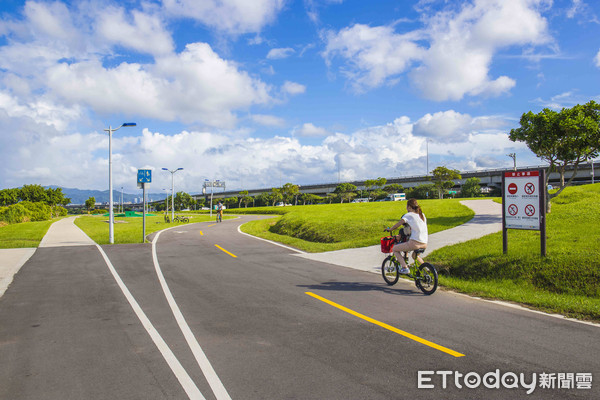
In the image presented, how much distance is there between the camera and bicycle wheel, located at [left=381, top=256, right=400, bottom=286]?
30.4 feet

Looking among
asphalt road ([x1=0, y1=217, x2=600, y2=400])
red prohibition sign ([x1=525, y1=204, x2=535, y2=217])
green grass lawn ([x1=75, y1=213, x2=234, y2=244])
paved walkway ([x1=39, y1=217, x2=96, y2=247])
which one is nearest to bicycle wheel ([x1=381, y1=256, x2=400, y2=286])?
asphalt road ([x1=0, y1=217, x2=600, y2=400])

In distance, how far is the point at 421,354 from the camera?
486cm

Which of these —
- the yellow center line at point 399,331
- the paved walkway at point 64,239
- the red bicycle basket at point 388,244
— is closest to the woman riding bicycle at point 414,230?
the red bicycle basket at point 388,244

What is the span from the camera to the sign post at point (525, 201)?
31.8 ft

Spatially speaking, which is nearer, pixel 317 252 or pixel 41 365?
pixel 41 365

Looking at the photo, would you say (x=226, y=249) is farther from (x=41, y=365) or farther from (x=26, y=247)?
(x=41, y=365)

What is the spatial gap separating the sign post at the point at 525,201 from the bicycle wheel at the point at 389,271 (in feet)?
12.2

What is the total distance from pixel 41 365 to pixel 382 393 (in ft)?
13.9

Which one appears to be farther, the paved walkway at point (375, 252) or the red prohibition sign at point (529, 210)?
the paved walkway at point (375, 252)

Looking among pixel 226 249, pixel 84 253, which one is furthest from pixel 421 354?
pixel 84 253

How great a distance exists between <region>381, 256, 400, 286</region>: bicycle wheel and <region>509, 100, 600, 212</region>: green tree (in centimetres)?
1160

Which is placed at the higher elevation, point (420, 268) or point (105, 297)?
point (420, 268)

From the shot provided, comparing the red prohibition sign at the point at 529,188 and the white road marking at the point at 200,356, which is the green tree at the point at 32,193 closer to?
the white road marking at the point at 200,356

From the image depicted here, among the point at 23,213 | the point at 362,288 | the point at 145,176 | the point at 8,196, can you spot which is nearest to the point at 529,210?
the point at 362,288
